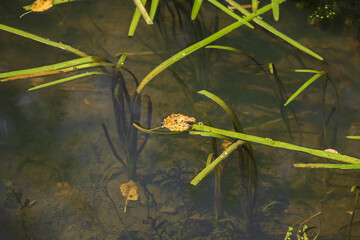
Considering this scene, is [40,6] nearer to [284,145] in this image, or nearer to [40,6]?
[40,6]

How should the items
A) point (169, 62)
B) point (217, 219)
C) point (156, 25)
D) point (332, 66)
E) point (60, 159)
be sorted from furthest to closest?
point (156, 25)
point (332, 66)
point (60, 159)
point (217, 219)
point (169, 62)

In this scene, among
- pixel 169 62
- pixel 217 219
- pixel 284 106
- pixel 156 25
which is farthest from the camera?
pixel 156 25

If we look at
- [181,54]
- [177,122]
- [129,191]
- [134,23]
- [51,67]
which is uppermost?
[134,23]

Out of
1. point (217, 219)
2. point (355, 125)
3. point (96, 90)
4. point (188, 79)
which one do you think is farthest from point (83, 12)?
point (355, 125)

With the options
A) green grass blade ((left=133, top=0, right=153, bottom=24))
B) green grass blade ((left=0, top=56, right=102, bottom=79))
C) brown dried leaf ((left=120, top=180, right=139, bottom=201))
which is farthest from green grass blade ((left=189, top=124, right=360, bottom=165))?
green grass blade ((left=133, top=0, right=153, bottom=24))

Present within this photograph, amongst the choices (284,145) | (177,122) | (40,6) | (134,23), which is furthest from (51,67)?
(284,145)

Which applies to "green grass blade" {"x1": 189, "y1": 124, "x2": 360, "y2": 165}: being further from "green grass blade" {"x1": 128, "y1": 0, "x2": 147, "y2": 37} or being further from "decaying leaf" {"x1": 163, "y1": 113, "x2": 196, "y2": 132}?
"green grass blade" {"x1": 128, "y1": 0, "x2": 147, "y2": 37}

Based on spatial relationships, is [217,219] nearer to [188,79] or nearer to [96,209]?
[96,209]
